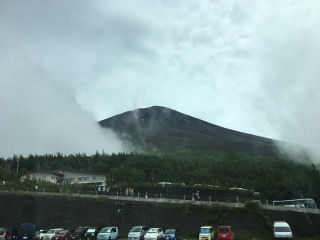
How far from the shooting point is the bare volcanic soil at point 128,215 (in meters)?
35.2

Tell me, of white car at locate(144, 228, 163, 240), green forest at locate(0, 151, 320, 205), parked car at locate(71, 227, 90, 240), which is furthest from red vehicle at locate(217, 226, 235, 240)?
green forest at locate(0, 151, 320, 205)

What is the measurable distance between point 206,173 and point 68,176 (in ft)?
118

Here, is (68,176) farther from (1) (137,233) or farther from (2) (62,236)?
(1) (137,233)

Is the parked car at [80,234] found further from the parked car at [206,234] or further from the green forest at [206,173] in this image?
the green forest at [206,173]

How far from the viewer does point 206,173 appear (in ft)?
245

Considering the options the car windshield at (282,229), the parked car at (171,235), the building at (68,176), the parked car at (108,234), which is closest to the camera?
the car windshield at (282,229)

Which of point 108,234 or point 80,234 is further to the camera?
point 80,234

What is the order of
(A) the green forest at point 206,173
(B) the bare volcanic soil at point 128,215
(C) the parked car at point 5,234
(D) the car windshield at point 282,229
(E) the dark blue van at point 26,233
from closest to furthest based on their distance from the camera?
1. (D) the car windshield at point 282,229
2. (C) the parked car at point 5,234
3. (E) the dark blue van at point 26,233
4. (B) the bare volcanic soil at point 128,215
5. (A) the green forest at point 206,173

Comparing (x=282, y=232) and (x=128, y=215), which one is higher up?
(x=128, y=215)

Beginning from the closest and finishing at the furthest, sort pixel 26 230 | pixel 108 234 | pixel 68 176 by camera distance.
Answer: pixel 108 234, pixel 26 230, pixel 68 176

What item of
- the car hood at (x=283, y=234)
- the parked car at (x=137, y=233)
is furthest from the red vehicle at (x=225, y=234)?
the parked car at (x=137, y=233)

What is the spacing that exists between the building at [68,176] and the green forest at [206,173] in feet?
9.14

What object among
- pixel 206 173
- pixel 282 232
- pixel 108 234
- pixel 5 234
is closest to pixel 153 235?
pixel 108 234

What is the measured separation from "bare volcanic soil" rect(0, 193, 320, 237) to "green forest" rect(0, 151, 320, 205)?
18.0 meters
